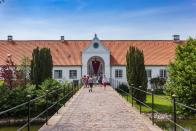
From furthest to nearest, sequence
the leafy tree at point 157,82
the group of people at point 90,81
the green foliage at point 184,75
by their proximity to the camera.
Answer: the leafy tree at point 157,82 < the group of people at point 90,81 < the green foliage at point 184,75

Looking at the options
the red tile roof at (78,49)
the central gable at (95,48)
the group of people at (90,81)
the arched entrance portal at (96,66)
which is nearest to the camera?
the group of people at (90,81)

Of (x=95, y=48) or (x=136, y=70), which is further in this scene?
(x=95, y=48)

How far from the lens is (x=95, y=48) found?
6381 centimetres

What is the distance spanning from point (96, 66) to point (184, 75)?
35.3 meters

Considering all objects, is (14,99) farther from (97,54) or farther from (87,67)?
(97,54)

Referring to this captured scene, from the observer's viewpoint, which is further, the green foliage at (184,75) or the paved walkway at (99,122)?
the green foliage at (184,75)

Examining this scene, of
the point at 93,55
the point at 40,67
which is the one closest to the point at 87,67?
the point at 93,55

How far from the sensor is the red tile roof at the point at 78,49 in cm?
6450

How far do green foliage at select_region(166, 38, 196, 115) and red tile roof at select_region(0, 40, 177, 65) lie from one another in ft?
98.7

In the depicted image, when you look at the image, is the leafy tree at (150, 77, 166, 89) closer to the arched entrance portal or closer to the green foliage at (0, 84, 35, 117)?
the arched entrance portal

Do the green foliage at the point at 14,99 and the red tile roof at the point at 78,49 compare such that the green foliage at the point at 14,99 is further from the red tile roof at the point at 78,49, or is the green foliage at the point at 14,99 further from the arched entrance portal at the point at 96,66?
the arched entrance portal at the point at 96,66

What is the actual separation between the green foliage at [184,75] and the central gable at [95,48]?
97.5ft

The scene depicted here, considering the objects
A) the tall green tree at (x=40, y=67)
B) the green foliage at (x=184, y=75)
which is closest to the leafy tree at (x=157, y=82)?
the tall green tree at (x=40, y=67)

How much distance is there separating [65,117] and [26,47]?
5188 cm
